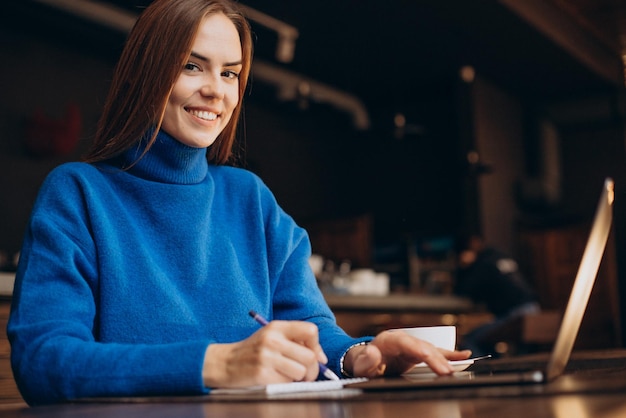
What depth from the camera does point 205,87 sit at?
3.92 ft

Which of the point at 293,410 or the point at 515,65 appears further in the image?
the point at 515,65

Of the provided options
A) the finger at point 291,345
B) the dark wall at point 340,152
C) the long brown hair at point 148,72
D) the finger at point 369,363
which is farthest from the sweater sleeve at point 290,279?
the dark wall at point 340,152

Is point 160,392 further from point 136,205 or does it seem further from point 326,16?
point 326,16

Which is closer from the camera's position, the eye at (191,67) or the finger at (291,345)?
the finger at (291,345)

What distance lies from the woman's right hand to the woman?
0.01 m

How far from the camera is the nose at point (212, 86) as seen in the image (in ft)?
3.92

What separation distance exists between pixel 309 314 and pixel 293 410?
0.61 meters

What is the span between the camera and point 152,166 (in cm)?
121

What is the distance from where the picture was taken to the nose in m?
1.20

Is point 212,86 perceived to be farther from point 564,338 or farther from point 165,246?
point 564,338

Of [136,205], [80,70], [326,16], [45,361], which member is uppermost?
[326,16]

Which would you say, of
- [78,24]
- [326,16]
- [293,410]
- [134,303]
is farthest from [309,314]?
[326,16]

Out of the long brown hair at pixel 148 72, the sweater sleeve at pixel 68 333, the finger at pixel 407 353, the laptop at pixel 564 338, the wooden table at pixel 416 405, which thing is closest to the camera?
the wooden table at pixel 416 405

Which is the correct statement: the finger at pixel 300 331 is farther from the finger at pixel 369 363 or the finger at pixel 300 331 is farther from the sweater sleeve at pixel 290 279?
the sweater sleeve at pixel 290 279
